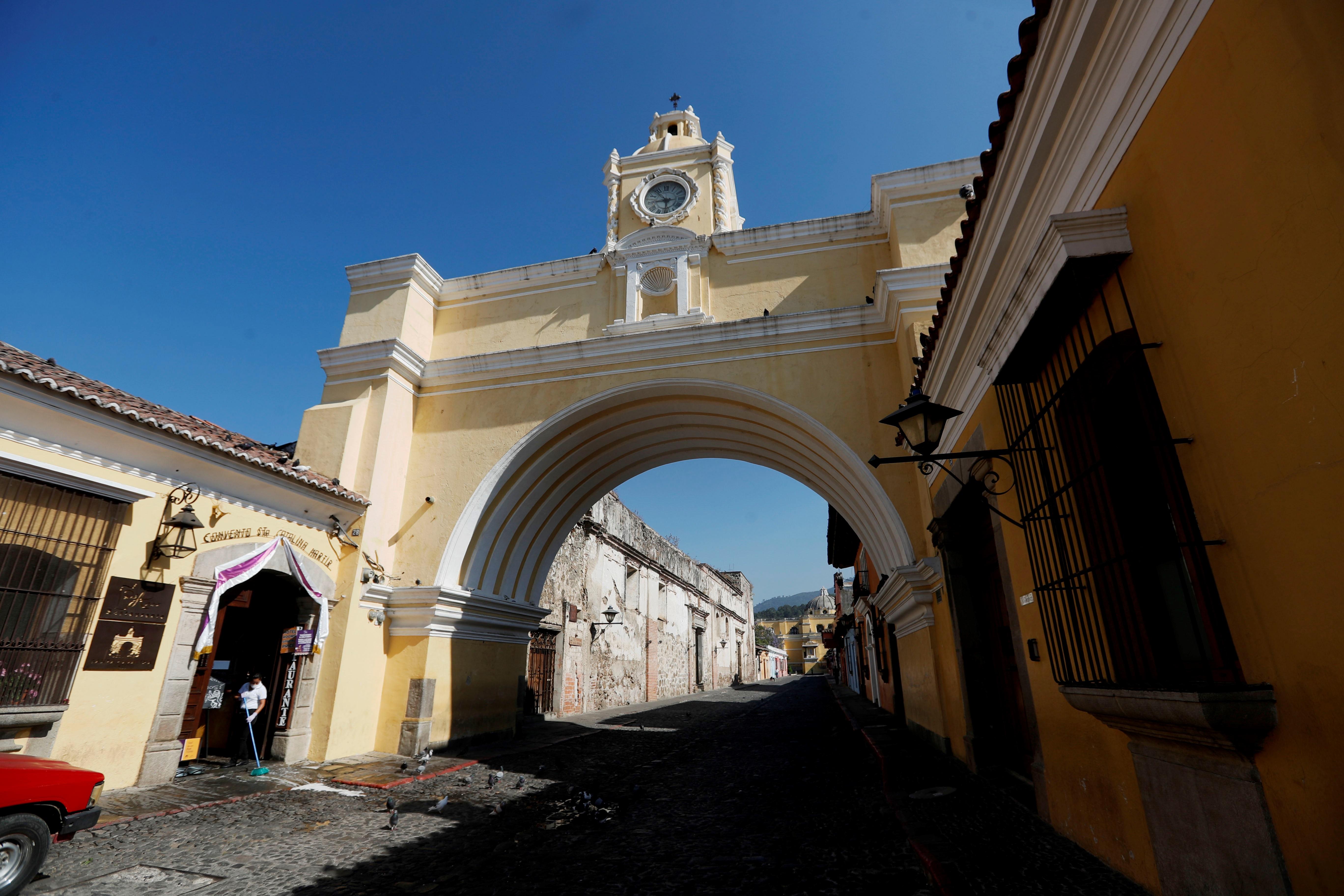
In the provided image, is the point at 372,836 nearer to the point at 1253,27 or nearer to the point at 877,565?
the point at 1253,27

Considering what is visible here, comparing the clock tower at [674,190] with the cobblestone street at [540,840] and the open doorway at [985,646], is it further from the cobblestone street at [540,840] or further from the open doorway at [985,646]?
the cobblestone street at [540,840]

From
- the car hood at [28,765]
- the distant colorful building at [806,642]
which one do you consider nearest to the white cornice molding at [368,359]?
the car hood at [28,765]

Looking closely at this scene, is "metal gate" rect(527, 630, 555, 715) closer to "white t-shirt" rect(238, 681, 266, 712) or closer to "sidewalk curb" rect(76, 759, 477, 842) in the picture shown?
"sidewalk curb" rect(76, 759, 477, 842)

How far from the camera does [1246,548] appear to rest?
2121 millimetres

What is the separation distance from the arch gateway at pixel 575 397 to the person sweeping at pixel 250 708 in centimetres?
72

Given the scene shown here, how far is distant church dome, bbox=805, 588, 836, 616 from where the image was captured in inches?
2992

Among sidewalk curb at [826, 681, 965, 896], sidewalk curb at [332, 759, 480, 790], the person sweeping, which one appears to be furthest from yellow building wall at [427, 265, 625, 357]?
sidewalk curb at [826, 681, 965, 896]

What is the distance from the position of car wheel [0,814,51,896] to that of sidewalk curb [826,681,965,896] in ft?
16.4

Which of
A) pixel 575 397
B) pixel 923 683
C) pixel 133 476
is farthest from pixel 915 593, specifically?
pixel 133 476

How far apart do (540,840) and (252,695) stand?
5.45m

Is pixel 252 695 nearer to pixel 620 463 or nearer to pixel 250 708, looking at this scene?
pixel 250 708

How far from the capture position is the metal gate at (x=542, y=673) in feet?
47.9

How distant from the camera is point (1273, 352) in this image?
198 centimetres

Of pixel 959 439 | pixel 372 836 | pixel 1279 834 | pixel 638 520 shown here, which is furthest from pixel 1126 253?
pixel 638 520
